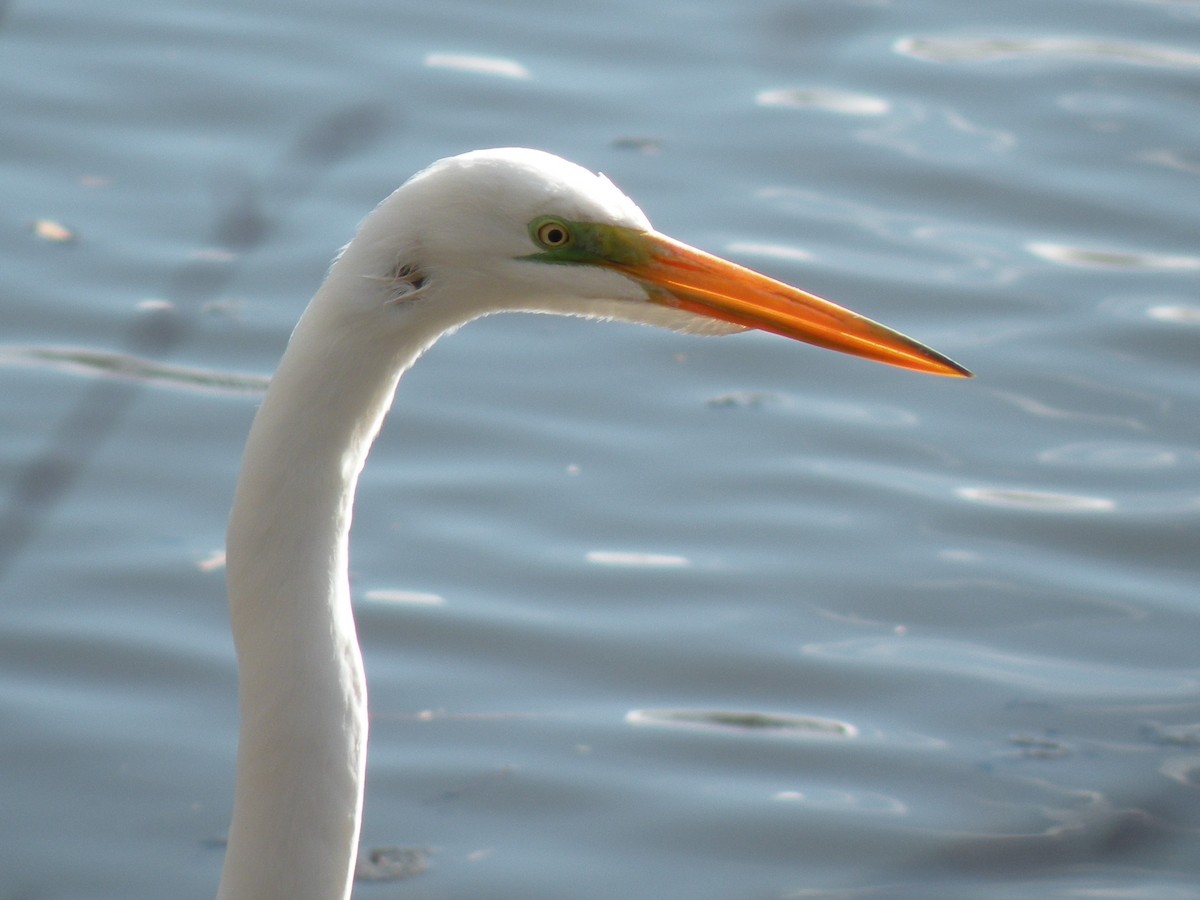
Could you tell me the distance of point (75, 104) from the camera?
19.7 ft

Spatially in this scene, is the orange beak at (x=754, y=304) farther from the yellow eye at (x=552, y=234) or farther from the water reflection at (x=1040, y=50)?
the water reflection at (x=1040, y=50)

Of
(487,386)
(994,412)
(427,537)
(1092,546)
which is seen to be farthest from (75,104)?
(1092,546)

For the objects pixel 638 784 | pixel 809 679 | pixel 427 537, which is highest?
pixel 427 537

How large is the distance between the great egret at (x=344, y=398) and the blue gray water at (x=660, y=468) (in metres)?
0.45

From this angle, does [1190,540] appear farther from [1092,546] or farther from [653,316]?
[653,316]

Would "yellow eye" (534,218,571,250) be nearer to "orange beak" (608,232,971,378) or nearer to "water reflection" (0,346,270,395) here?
"orange beak" (608,232,971,378)

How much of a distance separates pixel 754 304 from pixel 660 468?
2.45 meters

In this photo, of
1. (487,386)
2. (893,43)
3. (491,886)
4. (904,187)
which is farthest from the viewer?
(893,43)

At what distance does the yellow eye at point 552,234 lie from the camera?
6.98 ft

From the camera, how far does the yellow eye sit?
2.13m

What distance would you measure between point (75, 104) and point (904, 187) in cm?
308

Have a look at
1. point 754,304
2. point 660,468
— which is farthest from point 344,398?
point 660,468

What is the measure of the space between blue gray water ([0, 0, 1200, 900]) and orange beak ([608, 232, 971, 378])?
1.54 feet

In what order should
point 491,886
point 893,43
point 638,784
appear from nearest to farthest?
point 491,886, point 638,784, point 893,43
